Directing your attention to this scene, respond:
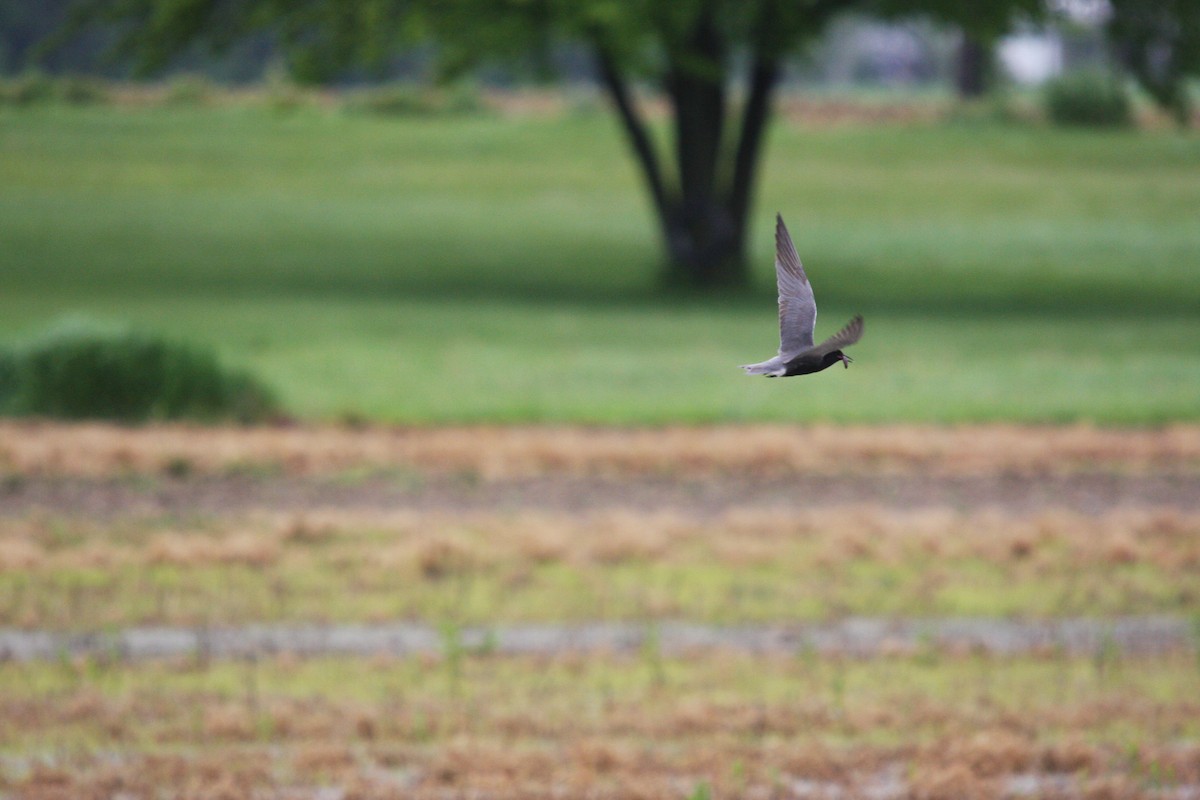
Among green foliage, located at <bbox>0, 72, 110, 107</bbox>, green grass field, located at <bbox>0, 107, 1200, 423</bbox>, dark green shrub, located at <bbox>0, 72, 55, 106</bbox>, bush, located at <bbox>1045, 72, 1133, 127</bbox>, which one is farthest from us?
bush, located at <bbox>1045, 72, 1133, 127</bbox>

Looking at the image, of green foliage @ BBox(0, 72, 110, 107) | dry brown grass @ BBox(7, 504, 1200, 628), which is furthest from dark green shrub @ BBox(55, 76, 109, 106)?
dry brown grass @ BBox(7, 504, 1200, 628)

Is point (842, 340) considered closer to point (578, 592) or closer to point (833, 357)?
point (833, 357)

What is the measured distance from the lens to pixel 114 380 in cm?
1664

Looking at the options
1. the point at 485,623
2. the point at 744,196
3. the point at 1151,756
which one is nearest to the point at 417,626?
the point at 485,623

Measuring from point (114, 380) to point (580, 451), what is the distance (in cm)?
496

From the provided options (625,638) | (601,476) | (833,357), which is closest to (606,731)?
(625,638)

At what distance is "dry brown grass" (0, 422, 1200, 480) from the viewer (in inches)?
570

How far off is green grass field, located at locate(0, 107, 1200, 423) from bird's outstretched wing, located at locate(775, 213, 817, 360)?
1405 cm

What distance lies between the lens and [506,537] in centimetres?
1177

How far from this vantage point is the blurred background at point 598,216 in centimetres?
1966

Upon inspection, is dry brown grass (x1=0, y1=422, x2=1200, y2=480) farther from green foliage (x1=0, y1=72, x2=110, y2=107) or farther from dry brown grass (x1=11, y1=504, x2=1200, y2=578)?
green foliage (x1=0, y1=72, x2=110, y2=107)

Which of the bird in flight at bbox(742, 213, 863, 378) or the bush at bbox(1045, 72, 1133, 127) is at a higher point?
the bush at bbox(1045, 72, 1133, 127)

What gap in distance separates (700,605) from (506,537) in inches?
77.9

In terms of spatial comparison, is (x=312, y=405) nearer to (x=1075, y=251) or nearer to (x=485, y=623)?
(x=485, y=623)
